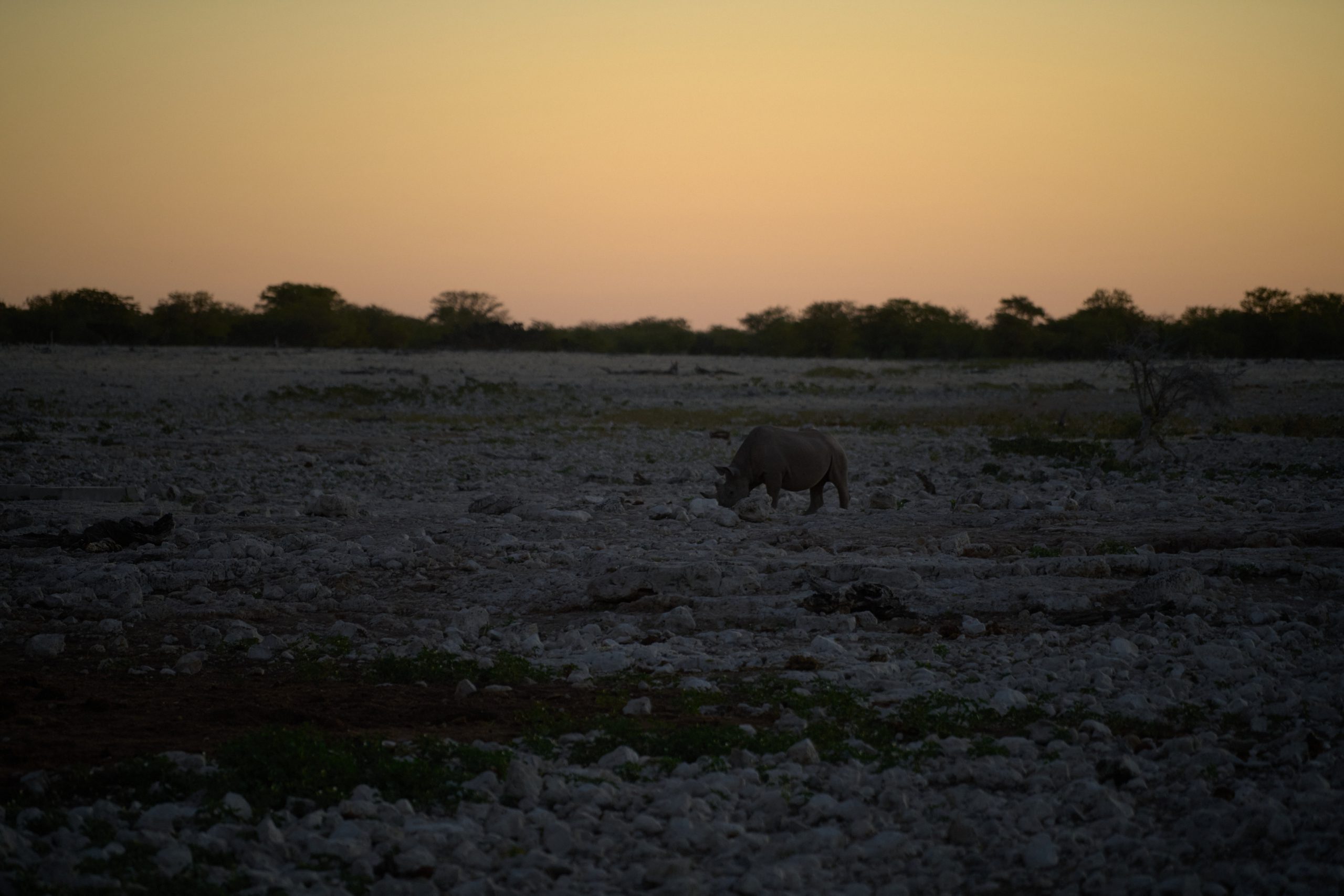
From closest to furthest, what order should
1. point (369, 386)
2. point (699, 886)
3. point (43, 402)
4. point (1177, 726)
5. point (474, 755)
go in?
point (699, 886), point (474, 755), point (1177, 726), point (43, 402), point (369, 386)

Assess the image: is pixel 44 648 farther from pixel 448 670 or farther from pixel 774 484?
pixel 774 484

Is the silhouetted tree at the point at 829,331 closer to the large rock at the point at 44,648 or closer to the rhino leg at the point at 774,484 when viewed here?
the rhino leg at the point at 774,484

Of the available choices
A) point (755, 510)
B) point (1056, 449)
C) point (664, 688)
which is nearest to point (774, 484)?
point (755, 510)

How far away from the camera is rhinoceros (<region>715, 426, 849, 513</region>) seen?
14359 mm

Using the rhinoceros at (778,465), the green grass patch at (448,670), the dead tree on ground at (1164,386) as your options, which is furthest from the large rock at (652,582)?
the dead tree on ground at (1164,386)

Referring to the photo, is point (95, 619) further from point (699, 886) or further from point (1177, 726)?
point (1177, 726)

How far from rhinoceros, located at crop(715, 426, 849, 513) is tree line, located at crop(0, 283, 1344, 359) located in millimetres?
37437

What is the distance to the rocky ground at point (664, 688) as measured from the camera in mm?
4555

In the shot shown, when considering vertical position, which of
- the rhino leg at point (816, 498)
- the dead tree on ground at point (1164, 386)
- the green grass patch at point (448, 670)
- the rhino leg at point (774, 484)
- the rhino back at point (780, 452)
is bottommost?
the green grass patch at point (448, 670)

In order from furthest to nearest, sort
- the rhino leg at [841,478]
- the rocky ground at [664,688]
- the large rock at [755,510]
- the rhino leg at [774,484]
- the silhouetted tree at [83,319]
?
1. the silhouetted tree at [83,319]
2. the rhino leg at [841,478]
3. the rhino leg at [774,484]
4. the large rock at [755,510]
5. the rocky ground at [664,688]

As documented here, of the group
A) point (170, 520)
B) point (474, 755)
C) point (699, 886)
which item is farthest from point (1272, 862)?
point (170, 520)

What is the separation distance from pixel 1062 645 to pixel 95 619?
717cm

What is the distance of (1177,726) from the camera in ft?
19.6

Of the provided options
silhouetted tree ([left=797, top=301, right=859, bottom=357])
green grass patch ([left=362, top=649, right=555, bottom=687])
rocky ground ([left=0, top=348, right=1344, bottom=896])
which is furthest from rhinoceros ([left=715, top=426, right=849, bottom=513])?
silhouetted tree ([left=797, top=301, right=859, bottom=357])
